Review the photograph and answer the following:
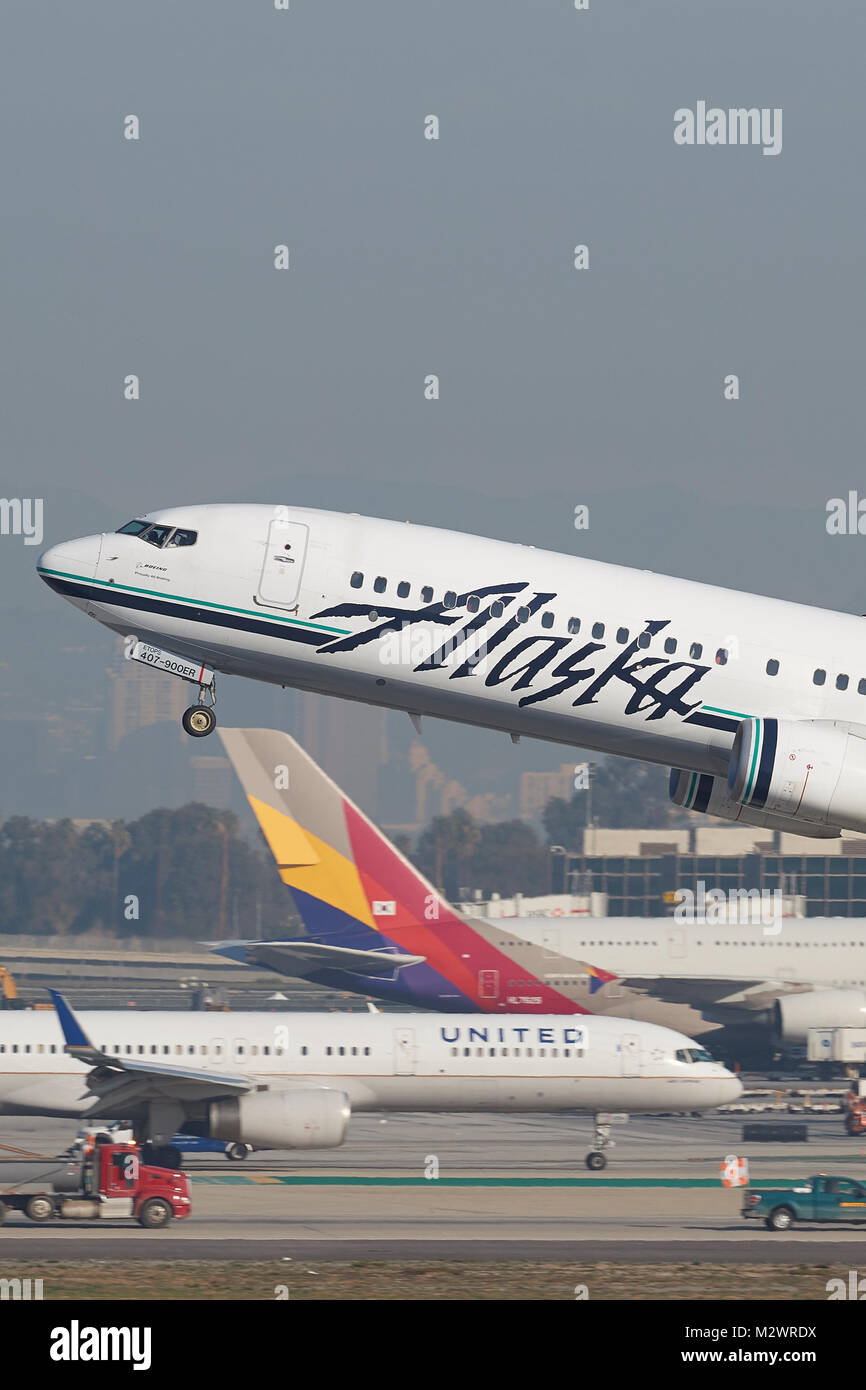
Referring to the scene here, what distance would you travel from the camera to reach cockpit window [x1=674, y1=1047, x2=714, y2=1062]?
71188mm

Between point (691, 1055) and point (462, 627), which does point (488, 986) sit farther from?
point (462, 627)

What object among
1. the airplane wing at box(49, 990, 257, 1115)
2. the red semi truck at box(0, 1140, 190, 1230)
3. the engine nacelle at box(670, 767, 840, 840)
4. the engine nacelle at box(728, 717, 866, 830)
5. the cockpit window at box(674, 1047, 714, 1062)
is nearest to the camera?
the engine nacelle at box(728, 717, 866, 830)

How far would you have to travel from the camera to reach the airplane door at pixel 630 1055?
229ft

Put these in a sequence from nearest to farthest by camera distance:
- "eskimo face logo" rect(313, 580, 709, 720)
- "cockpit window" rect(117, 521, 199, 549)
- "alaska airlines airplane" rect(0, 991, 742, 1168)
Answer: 1. "eskimo face logo" rect(313, 580, 709, 720)
2. "cockpit window" rect(117, 521, 199, 549)
3. "alaska airlines airplane" rect(0, 991, 742, 1168)

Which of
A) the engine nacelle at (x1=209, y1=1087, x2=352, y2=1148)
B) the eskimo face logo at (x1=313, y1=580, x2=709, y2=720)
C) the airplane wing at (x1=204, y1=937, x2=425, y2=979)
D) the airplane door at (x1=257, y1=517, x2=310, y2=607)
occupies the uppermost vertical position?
the airplane door at (x1=257, y1=517, x2=310, y2=607)

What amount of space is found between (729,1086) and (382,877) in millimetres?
27176

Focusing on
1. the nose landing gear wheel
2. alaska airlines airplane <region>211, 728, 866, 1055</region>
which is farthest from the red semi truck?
alaska airlines airplane <region>211, 728, 866, 1055</region>

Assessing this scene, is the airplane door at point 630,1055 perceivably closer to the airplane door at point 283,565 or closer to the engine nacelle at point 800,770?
the engine nacelle at point 800,770

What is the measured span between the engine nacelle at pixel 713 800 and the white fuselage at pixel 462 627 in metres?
3.32

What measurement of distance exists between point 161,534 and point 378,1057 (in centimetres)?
2978

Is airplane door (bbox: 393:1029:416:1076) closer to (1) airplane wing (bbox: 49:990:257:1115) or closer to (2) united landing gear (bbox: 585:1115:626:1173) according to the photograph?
(1) airplane wing (bbox: 49:990:257:1115)

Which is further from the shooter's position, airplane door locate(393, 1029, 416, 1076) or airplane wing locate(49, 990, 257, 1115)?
airplane door locate(393, 1029, 416, 1076)

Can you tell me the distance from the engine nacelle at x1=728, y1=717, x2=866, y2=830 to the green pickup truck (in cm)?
1831
